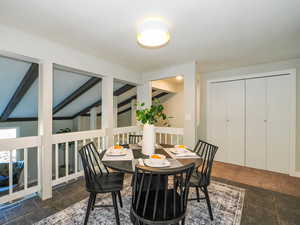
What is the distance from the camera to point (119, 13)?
1.68 meters

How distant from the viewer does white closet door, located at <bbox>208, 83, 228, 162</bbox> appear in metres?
3.79

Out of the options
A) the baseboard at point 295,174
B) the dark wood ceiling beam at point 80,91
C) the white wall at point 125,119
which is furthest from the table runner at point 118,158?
the white wall at point 125,119

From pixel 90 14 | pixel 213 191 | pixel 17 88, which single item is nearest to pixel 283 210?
pixel 213 191

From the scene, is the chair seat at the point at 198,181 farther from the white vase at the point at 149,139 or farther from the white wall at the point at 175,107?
the white wall at the point at 175,107

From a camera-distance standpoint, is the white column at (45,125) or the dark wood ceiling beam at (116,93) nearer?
the white column at (45,125)

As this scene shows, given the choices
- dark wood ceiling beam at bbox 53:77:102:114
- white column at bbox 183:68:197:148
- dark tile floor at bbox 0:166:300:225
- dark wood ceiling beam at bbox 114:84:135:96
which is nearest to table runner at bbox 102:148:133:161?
dark tile floor at bbox 0:166:300:225

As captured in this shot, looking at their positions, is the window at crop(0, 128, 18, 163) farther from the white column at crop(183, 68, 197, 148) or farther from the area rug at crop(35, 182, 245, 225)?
the white column at crop(183, 68, 197, 148)

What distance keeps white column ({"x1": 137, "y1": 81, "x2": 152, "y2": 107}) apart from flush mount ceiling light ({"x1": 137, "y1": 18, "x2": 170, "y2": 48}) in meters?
1.96

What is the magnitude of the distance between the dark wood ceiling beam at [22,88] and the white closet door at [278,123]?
4.61 meters

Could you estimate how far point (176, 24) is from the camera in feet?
6.12

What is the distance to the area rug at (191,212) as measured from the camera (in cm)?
170

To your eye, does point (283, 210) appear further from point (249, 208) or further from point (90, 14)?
point (90, 14)

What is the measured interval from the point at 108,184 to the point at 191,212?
1.07 m

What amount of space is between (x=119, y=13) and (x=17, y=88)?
9.23 feet
